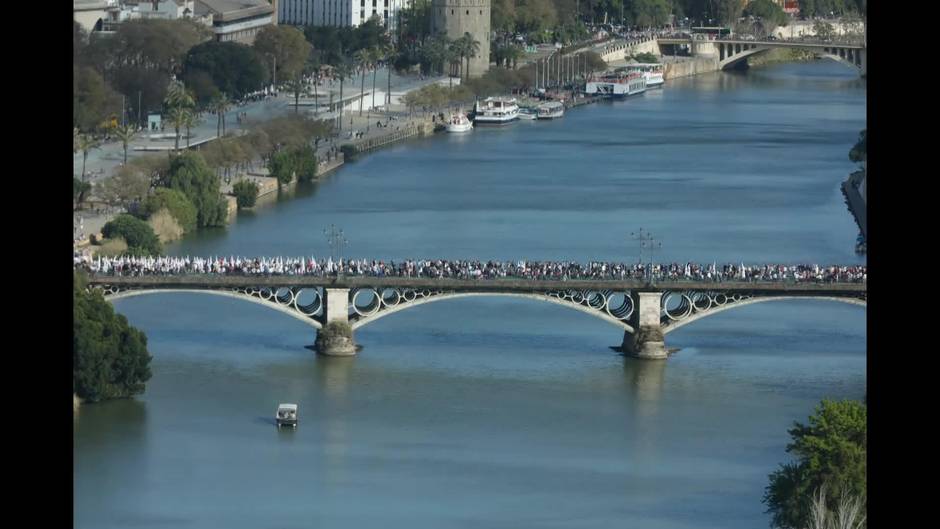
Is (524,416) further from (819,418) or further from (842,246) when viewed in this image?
(842,246)

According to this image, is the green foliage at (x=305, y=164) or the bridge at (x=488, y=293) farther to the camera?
the green foliage at (x=305, y=164)

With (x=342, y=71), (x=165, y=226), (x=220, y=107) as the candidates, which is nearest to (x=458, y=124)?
(x=342, y=71)

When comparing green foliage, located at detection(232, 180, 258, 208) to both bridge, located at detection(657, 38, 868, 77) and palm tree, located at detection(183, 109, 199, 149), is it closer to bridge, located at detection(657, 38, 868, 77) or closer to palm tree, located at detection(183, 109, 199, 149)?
palm tree, located at detection(183, 109, 199, 149)

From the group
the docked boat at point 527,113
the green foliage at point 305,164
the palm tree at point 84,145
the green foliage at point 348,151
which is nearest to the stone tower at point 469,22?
the docked boat at point 527,113

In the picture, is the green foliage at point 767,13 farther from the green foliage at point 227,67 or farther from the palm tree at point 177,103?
the palm tree at point 177,103

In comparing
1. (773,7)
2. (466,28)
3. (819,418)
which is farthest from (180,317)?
(773,7)

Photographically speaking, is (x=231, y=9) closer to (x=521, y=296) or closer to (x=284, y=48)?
(x=284, y=48)

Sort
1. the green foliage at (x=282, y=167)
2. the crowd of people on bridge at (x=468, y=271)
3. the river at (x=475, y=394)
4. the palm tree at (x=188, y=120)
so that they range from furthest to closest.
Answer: the palm tree at (x=188, y=120), the green foliage at (x=282, y=167), the crowd of people on bridge at (x=468, y=271), the river at (x=475, y=394)
